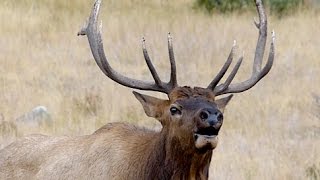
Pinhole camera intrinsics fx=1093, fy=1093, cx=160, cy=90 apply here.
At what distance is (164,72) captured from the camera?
16016 mm

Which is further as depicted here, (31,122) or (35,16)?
(35,16)

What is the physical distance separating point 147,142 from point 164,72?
863cm

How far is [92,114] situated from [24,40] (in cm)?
503

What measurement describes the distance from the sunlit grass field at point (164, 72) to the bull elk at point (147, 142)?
2626mm

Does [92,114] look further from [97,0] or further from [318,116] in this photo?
[97,0]

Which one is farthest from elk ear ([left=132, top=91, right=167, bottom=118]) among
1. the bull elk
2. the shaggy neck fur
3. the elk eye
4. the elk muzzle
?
the elk muzzle

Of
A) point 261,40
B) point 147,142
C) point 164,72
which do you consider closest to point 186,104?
point 147,142

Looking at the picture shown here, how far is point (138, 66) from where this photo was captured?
645 inches

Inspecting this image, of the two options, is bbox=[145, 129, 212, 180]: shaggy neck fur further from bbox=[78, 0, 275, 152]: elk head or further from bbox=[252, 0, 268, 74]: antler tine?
bbox=[252, 0, 268, 74]: antler tine

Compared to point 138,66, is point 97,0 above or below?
above

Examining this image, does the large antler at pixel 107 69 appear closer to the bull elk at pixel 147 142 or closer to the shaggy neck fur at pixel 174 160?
the bull elk at pixel 147 142

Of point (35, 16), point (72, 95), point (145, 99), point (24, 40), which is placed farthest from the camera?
point (35, 16)

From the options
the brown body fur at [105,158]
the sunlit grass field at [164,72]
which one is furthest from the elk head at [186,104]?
the sunlit grass field at [164,72]

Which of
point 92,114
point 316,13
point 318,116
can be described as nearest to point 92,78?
point 92,114
